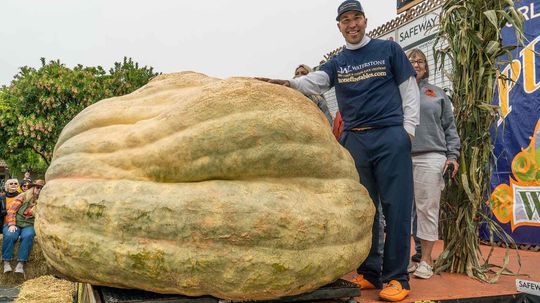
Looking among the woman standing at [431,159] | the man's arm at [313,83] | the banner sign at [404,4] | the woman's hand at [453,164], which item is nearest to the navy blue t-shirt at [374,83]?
the man's arm at [313,83]

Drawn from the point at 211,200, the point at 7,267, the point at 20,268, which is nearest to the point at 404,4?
the point at 211,200

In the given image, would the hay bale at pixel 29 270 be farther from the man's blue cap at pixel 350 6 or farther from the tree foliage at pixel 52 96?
the tree foliage at pixel 52 96

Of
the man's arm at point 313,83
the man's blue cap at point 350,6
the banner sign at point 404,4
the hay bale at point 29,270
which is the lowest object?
the hay bale at point 29,270

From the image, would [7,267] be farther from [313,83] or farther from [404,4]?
[404,4]

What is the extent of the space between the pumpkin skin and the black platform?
0.17 feet

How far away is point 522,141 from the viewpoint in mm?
5480

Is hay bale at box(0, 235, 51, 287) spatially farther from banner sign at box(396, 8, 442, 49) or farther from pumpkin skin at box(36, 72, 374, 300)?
banner sign at box(396, 8, 442, 49)

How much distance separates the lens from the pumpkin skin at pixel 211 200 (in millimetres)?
1975

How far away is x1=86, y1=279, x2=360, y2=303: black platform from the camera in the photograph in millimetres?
2055

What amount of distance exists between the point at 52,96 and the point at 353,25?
1620 cm

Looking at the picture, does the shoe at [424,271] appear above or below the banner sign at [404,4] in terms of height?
below

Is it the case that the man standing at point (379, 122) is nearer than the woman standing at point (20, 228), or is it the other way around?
the man standing at point (379, 122)

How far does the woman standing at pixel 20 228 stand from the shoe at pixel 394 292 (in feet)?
22.1

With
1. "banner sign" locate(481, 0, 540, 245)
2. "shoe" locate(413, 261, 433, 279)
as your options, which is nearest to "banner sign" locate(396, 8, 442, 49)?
"banner sign" locate(481, 0, 540, 245)
